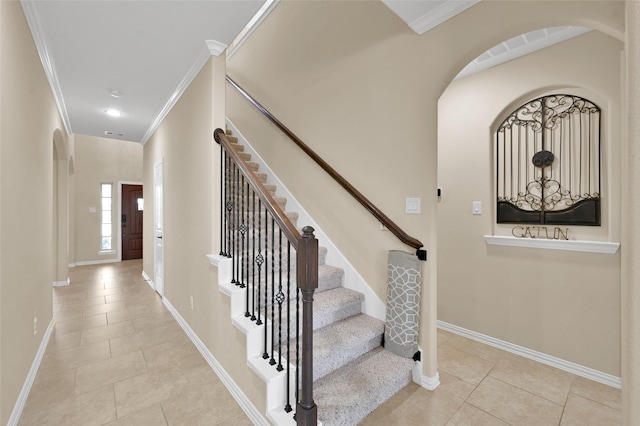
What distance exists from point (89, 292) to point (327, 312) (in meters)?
4.56

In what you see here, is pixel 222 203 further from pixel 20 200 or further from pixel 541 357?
pixel 541 357

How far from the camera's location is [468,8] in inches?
75.1

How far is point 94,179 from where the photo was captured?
7160 mm

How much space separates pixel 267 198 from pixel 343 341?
1158mm

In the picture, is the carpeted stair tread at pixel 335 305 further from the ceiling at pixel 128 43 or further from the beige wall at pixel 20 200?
the ceiling at pixel 128 43

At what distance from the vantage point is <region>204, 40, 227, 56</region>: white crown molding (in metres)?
2.37

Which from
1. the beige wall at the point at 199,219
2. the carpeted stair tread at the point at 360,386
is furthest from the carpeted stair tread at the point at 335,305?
the beige wall at the point at 199,219

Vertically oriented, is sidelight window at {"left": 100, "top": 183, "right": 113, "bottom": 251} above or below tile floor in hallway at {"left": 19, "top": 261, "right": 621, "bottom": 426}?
above

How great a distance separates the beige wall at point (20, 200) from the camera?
1614 mm

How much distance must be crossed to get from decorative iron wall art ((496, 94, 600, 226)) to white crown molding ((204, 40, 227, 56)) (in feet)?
9.06

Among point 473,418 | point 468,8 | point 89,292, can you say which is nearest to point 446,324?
point 473,418

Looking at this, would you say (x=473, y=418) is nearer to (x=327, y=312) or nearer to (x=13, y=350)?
(x=327, y=312)

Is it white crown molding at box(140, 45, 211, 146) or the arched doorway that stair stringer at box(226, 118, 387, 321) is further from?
the arched doorway

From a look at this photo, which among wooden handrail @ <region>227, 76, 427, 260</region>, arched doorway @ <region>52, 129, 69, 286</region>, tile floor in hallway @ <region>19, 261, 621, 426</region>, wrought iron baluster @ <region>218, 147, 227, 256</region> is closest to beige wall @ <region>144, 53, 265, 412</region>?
wrought iron baluster @ <region>218, 147, 227, 256</region>
